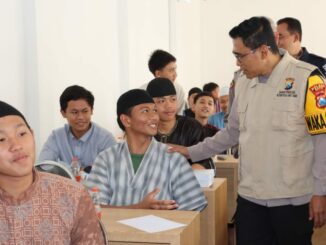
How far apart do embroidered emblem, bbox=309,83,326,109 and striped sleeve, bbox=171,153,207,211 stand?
80cm

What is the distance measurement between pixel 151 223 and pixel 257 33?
3.30ft

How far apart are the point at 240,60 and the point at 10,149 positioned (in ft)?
4.20

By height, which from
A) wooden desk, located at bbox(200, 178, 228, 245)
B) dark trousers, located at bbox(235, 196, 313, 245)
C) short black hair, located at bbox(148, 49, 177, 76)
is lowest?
wooden desk, located at bbox(200, 178, 228, 245)

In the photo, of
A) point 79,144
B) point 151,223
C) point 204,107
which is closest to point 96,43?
point 204,107

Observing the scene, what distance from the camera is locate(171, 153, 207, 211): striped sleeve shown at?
2717 mm

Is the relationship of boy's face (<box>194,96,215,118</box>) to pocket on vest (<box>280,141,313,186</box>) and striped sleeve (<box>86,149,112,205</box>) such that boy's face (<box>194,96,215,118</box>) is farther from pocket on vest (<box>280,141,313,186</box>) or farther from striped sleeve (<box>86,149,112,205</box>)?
pocket on vest (<box>280,141,313,186</box>)

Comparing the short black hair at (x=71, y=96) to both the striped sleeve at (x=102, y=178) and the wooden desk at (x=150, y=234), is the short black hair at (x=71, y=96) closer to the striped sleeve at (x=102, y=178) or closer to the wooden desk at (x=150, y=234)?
the striped sleeve at (x=102, y=178)

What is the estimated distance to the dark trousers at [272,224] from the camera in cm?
238

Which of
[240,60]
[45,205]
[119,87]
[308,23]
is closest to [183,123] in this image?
[240,60]

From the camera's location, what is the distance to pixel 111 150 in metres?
2.82

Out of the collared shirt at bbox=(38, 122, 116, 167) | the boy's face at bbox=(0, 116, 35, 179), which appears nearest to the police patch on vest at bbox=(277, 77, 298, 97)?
the boy's face at bbox=(0, 116, 35, 179)

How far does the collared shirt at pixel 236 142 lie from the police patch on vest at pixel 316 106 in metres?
0.05

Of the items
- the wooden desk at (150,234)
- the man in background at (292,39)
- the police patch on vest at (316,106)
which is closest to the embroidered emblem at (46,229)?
the wooden desk at (150,234)

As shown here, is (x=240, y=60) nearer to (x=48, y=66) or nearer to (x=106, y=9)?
(x=48, y=66)
